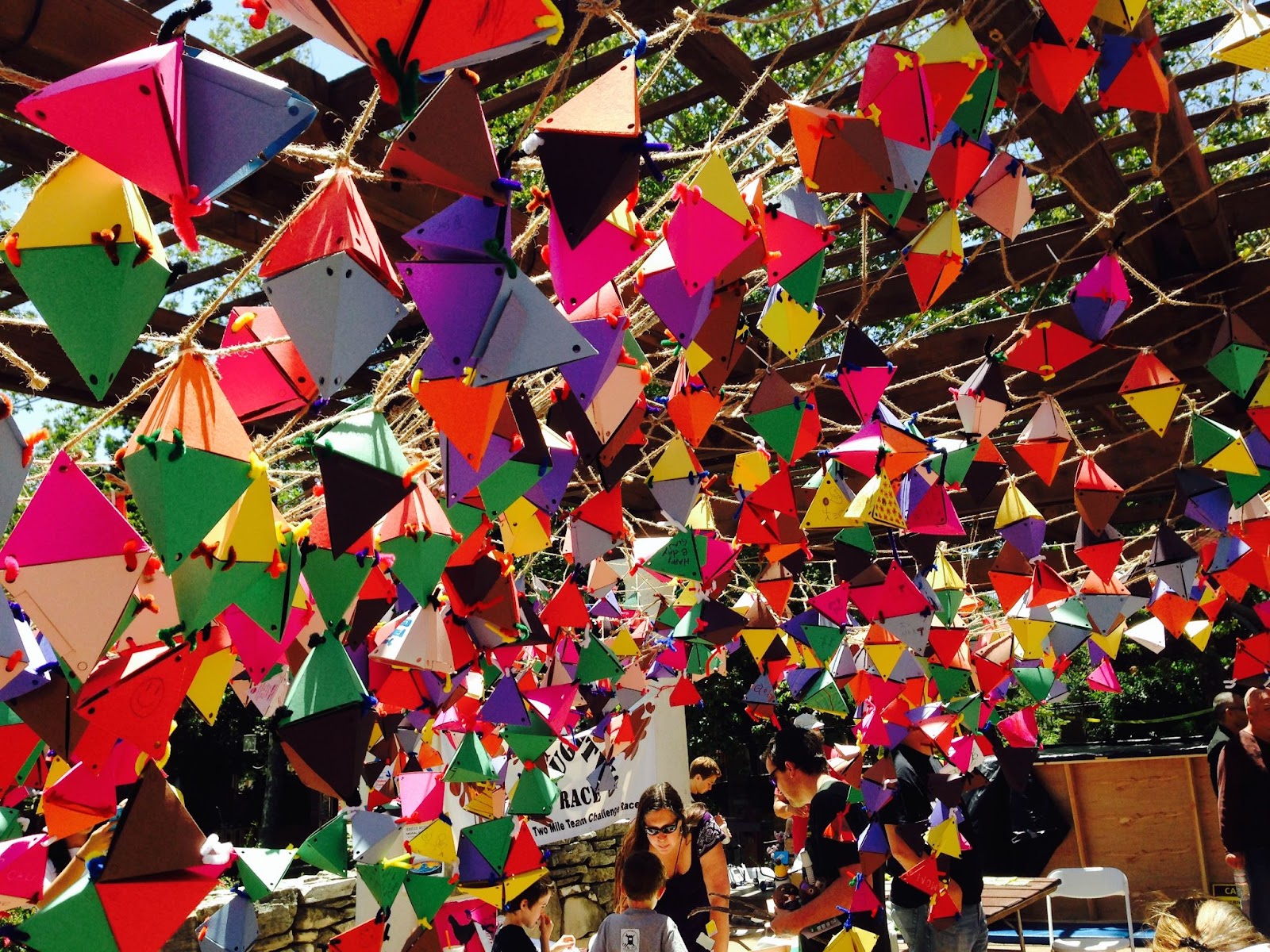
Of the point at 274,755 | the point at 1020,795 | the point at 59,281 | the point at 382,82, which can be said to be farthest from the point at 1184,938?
the point at 274,755

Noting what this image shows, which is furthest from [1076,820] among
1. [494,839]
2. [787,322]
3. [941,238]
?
[787,322]

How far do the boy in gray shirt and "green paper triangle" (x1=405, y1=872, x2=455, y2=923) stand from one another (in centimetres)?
45

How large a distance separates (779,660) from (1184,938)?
287 centimetres

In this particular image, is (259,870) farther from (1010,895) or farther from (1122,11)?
(1010,895)

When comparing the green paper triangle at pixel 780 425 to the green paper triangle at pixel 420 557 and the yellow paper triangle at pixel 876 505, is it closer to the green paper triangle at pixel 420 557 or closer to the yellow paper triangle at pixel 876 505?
the yellow paper triangle at pixel 876 505

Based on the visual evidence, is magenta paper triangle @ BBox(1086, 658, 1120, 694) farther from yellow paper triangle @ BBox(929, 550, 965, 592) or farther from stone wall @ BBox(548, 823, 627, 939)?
stone wall @ BBox(548, 823, 627, 939)

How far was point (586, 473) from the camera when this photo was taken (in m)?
4.51

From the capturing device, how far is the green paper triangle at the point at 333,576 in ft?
5.04

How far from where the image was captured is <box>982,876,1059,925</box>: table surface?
434cm

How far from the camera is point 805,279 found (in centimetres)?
191

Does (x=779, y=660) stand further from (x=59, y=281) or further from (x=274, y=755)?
(x=274, y=755)

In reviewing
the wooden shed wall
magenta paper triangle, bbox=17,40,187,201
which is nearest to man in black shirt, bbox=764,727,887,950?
magenta paper triangle, bbox=17,40,187,201

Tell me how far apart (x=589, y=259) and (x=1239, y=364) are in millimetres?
2399

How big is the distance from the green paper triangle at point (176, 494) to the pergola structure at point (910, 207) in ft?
1.28
